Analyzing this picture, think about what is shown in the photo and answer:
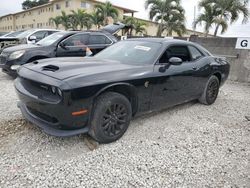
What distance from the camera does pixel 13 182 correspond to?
2529mm

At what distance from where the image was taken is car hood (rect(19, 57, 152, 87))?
9.83 feet

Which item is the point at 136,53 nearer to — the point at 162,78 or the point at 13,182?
the point at 162,78

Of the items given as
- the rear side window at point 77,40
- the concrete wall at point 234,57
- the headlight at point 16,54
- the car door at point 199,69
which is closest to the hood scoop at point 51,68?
the car door at point 199,69

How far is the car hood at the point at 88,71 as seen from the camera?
2996 mm

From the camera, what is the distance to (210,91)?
5.50 m

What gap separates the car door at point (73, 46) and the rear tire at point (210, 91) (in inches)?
161

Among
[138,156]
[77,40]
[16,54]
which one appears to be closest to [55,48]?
[77,40]

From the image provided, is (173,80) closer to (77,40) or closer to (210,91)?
(210,91)

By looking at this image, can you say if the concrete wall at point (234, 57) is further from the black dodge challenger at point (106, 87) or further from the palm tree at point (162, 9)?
the palm tree at point (162, 9)

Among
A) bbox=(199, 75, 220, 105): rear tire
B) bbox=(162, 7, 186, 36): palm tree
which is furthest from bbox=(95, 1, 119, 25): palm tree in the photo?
bbox=(199, 75, 220, 105): rear tire

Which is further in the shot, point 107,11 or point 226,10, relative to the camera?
point 107,11

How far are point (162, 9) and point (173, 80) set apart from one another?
18.3 m

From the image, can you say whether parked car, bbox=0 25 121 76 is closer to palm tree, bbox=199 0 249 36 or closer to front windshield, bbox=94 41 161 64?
front windshield, bbox=94 41 161 64

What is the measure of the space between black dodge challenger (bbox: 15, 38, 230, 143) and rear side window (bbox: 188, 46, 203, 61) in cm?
17
